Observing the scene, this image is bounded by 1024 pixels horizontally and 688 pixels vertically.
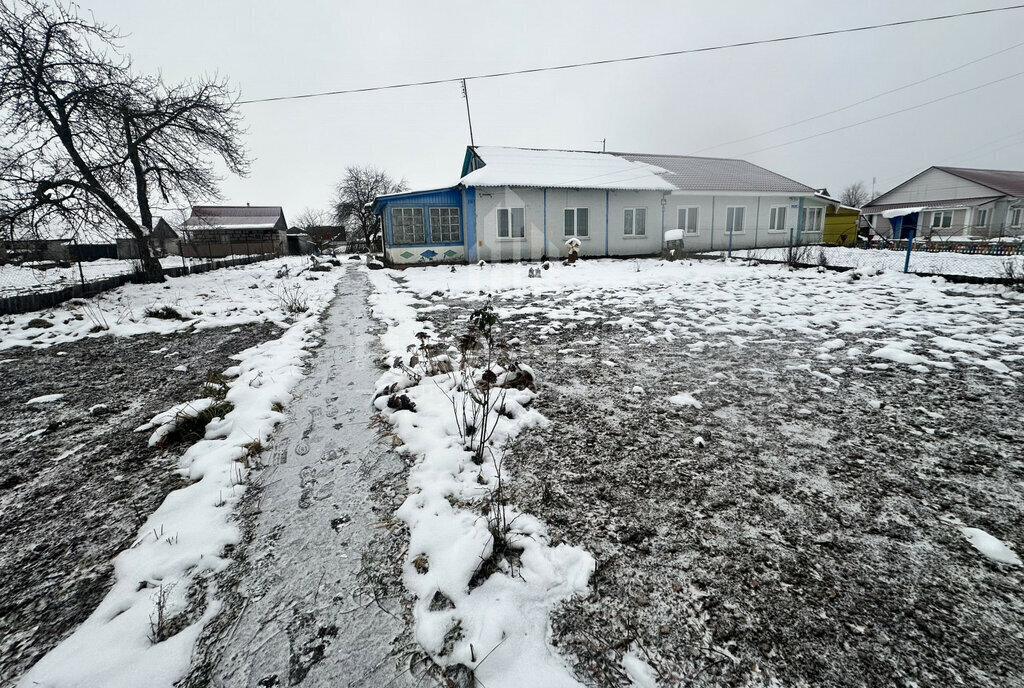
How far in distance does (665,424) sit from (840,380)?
83.3 inches

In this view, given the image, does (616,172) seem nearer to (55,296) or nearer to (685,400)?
(685,400)

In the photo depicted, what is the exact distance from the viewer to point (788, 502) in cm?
229

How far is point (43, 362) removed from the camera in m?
5.56

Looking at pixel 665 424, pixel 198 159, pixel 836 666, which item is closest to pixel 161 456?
pixel 665 424

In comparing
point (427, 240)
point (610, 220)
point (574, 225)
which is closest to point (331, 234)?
point (427, 240)

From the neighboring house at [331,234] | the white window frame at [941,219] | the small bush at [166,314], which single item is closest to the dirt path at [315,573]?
the small bush at [166,314]

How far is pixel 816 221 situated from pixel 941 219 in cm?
1622

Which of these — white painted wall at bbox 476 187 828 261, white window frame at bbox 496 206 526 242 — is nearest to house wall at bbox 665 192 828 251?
white painted wall at bbox 476 187 828 261

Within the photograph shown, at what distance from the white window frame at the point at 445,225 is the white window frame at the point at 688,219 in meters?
10.5

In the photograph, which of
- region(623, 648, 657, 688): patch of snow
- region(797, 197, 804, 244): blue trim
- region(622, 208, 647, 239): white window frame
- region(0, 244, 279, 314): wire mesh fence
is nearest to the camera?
region(623, 648, 657, 688): patch of snow

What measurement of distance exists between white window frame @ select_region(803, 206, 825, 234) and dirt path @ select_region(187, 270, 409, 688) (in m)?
27.7

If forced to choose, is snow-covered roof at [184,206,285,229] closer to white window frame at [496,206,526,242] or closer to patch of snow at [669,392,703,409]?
white window frame at [496,206,526,242]

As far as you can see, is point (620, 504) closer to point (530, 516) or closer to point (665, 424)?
point (530, 516)

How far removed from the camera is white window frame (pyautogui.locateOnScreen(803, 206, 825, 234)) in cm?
2343
